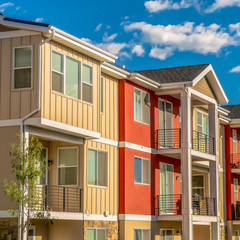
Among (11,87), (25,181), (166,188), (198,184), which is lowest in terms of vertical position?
(25,181)

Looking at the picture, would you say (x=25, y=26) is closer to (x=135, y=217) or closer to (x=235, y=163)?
(x=135, y=217)

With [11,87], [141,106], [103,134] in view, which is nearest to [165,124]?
[141,106]

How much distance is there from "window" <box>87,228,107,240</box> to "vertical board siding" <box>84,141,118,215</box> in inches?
29.6

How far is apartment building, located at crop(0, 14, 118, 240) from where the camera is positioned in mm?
21969

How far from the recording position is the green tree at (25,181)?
19844mm

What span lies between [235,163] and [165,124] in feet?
39.3

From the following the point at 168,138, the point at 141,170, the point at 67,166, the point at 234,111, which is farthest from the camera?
the point at 234,111

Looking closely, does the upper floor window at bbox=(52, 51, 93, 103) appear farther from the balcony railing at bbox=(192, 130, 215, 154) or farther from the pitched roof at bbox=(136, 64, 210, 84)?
the balcony railing at bbox=(192, 130, 215, 154)

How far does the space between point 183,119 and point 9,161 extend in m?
11.3

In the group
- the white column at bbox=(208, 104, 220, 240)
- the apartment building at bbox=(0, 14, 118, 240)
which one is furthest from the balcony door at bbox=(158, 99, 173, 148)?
the apartment building at bbox=(0, 14, 118, 240)

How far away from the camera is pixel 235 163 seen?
42.7 m

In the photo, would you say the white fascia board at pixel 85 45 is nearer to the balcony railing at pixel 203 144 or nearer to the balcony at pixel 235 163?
the balcony railing at pixel 203 144

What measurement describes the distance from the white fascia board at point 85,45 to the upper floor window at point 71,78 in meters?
0.65

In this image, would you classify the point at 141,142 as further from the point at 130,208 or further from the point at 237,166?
the point at 237,166
